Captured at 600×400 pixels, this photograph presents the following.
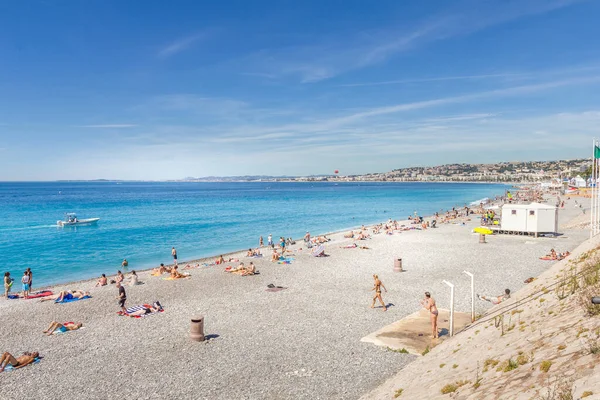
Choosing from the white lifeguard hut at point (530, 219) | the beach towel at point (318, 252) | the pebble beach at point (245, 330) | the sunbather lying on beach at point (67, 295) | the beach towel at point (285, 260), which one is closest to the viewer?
the pebble beach at point (245, 330)

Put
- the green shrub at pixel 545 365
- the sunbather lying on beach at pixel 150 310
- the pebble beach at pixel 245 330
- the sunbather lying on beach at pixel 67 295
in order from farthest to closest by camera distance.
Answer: the sunbather lying on beach at pixel 67 295 → the sunbather lying on beach at pixel 150 310 → the pebble beach at pixel 245 330 → the green shrub at pixel 545 365

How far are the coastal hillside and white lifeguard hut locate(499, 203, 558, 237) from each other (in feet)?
77.8

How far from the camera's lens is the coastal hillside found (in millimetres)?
6105

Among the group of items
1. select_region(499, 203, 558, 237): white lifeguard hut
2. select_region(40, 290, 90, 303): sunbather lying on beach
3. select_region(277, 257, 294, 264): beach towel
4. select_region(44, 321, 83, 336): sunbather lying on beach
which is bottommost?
select_region(277, 257, 294, 264): beach towel

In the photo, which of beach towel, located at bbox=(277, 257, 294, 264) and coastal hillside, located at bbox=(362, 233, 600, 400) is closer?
coastal hillside, located at bbox=(362, 233, 600, 400)

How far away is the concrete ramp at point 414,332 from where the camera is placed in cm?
1253

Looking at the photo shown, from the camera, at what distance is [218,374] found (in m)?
11.3

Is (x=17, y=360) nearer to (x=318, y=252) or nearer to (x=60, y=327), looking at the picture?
(x=60, y=327)

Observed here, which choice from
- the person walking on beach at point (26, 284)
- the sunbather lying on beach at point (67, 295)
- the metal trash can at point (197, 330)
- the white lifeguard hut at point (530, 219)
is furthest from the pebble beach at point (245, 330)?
the white lifeguard hut at point (530, 219)

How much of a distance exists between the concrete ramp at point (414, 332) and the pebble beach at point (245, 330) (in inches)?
16.5

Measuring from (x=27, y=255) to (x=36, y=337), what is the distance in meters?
26.2

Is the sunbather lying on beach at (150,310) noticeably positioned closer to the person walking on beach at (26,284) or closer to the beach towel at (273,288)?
the beach towel at (273,288)

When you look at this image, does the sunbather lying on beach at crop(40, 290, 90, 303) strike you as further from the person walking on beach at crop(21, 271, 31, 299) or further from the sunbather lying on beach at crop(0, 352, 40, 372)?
the sunbather lying on beach at crop(0, 352, 40, 372)

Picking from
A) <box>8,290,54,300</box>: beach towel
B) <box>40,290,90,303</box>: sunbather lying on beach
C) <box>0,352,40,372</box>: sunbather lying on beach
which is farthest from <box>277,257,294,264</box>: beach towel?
<box>0,352,40,372</box>: sunbather lying on beach
